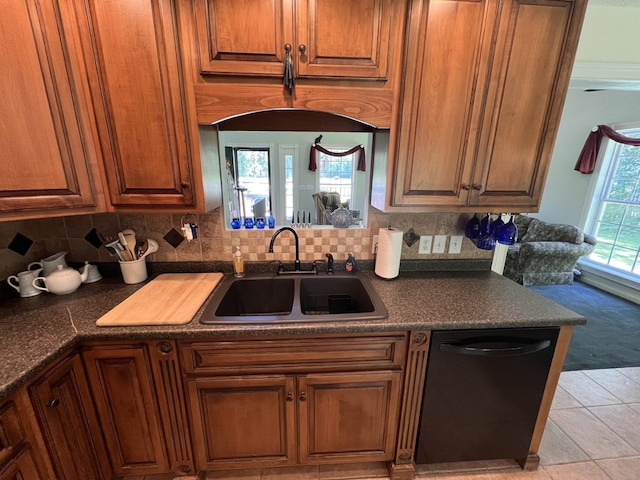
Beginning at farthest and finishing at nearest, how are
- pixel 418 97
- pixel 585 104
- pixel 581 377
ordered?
pixel 585 104
pixel 581 377
pixel 418 97

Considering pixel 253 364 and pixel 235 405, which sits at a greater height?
pixel 253 364

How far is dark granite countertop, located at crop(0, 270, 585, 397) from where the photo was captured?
102 centimetres

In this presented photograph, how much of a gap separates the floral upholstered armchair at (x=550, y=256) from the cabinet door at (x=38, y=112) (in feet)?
15.0

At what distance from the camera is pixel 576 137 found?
4.61 meters

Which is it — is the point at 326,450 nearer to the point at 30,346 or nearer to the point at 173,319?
the point at 173,319

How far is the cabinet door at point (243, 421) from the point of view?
1.25m

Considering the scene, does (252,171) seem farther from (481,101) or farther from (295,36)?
(481,101)

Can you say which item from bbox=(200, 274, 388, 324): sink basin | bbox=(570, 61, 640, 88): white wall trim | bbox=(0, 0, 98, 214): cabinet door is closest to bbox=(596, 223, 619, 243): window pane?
bbox=(570, 61, 640, 88): white wall trim

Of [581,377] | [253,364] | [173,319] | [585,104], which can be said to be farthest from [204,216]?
[585,104]

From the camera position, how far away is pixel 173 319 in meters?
1.19

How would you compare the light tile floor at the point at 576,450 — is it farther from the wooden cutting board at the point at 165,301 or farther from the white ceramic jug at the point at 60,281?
the white ceramic jug at the point at 60,281

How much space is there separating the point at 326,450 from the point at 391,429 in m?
0.34

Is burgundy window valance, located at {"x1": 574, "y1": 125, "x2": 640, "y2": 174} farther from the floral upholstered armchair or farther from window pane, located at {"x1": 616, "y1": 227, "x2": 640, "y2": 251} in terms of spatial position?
the floral upholstered armchair

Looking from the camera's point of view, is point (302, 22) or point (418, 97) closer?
point (302, 22)
